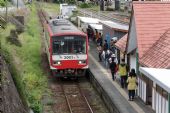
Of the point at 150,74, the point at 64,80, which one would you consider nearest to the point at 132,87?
the point at 150,74

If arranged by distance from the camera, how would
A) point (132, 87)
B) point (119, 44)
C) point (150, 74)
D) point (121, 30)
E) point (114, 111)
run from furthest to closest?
1. point (121, 30)
2. point (119, 44)
3. point (132, 87)
4. point (114, 111)
5. point (150, 74)

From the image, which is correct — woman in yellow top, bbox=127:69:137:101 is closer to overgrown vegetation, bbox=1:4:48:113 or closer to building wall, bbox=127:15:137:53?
building wall, bbox=127:15:137:53

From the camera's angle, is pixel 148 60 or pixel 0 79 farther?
pixel 148 60

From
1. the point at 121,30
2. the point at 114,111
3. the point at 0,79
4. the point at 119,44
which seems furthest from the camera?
the point at 121,30

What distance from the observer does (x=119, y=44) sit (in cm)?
2278

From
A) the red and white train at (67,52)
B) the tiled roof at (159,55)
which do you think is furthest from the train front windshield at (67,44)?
the tiled roof at (159,55)

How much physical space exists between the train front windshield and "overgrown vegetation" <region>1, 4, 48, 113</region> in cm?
174

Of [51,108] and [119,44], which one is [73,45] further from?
[51,108]

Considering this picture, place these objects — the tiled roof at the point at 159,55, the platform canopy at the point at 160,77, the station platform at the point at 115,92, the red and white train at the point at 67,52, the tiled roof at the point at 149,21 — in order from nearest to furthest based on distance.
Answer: the platform canopy at the point at 160,77 → the tiled roof at the point at 159,55 → the station platform at the point at 115,92 → the tiled roof at the point at 149,21 → the red and white train at the point at 67,52

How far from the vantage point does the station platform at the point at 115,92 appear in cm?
1741

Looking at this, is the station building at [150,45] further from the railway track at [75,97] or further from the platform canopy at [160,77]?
the railway track at [75,97]

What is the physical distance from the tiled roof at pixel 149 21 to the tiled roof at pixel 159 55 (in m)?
0.34

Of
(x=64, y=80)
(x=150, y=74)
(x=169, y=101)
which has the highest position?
(x=150, y=74)

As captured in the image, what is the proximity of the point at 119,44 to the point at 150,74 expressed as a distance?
9.30 metres
